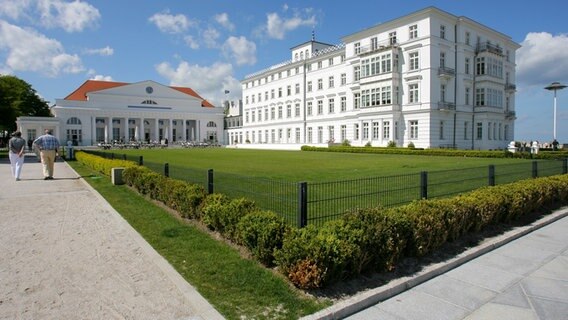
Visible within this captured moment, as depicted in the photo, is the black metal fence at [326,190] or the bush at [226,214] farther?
the black metal fence at [326,190]

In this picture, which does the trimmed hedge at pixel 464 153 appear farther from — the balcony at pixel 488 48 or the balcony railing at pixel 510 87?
the balcony railing at pixel 510 87

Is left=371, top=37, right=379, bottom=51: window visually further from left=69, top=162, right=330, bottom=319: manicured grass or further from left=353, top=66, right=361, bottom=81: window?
left=69, top=162, right=330, bottom=319: manicured grass

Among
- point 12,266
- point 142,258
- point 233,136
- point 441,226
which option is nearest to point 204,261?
point 142,258

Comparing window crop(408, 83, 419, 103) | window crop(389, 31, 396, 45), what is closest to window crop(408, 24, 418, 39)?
window crop(389, 31, 396, 45)

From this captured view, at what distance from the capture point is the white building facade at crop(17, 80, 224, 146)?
2864 inches

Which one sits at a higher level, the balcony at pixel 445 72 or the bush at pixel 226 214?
the balcony at pixel 445 72

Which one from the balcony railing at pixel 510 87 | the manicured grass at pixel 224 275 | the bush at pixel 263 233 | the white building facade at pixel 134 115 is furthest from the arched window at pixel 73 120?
the bush at pixel 263 233

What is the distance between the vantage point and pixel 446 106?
39.4 metres

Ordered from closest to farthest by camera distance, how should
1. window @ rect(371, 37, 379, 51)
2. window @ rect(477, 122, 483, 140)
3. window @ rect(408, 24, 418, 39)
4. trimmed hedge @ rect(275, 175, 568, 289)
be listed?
trimmed hedge @ rect(275, 175, 568, 289)
window @ rect(408, 24, 418, 39)
window @ rect(477, 122, 483, 140)
window @ rect(371, 37, 379, 51)

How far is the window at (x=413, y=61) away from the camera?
39.8 metres

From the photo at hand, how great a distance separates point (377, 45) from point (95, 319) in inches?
1779

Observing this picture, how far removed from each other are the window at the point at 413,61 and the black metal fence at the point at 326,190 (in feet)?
93.3

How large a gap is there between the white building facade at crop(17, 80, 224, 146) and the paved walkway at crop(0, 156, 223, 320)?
67.0 meters

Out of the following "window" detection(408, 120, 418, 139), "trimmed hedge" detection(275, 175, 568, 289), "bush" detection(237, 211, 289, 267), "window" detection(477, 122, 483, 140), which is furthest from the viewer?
"window" detection(477, 122, 483, 140)
